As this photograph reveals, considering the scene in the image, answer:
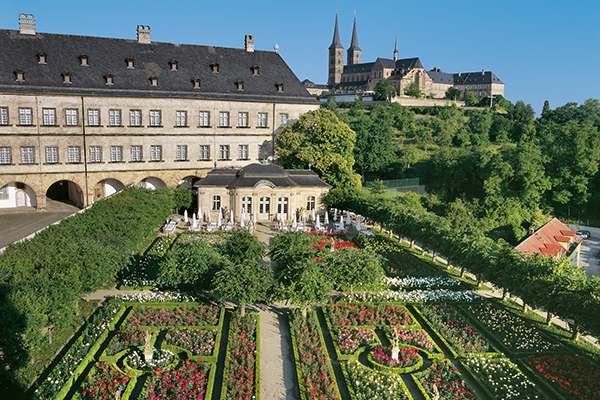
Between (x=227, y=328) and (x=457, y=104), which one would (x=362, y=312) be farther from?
(x=457, y=104)

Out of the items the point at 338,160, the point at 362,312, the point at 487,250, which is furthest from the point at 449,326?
the point at 338,160

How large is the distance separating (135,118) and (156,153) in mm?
4028

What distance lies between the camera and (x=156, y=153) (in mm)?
50125

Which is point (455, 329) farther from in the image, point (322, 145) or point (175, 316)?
point (322, 145)

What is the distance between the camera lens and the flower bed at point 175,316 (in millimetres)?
23188

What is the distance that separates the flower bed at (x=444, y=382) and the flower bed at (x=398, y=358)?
2.24ft

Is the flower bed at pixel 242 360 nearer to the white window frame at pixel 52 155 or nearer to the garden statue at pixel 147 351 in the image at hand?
the garden statue at pixel 147 351

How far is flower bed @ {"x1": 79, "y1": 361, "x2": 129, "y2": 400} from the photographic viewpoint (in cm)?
1719

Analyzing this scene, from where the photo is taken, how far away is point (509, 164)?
6006cm

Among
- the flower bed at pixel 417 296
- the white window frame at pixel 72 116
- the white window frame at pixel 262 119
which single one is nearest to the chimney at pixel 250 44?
the white window frame at pixel 262 119

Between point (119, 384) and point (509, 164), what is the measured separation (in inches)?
2143

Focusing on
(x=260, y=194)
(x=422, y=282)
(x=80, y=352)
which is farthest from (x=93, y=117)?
(x=422, y=282)

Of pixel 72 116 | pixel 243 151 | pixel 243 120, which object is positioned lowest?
pixel 243 151

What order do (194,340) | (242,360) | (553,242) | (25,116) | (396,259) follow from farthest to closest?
(25,116) < (553,242) < (396,259) < (194,340) < (242,360)
